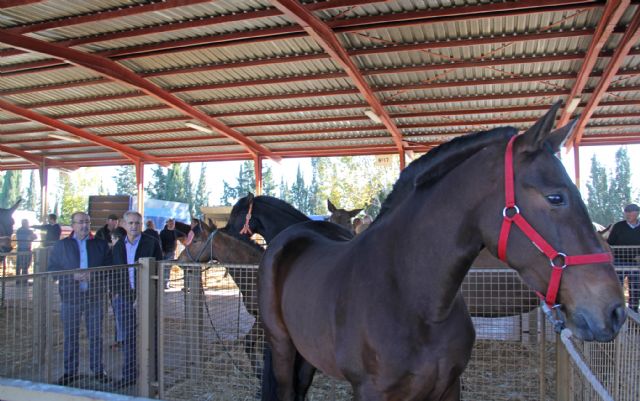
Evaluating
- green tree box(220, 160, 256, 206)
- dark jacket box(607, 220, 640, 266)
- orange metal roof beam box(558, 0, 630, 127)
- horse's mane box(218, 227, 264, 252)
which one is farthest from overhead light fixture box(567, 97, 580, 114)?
green tree box(220, 160, 256, 206)

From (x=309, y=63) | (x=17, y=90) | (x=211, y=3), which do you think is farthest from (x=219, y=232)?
(x=17, y=90)

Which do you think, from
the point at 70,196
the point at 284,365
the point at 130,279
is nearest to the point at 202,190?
the point at 70,196

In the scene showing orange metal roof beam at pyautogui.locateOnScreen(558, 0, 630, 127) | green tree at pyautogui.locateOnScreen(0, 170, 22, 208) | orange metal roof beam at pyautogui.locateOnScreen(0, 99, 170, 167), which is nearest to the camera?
orange metal roof beam at pyautogui.locateOnScreen(558, 0, 630, 127)

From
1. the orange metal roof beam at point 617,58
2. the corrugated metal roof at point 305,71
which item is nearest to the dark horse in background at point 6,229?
the corrugated metal roof at point 305,71

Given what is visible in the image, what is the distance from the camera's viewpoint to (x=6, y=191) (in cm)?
6569

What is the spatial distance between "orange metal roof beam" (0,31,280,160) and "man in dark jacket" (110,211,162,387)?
529cm

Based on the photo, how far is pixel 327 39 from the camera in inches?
327

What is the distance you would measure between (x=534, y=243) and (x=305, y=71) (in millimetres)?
9572

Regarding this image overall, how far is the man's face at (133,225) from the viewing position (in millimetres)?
5688

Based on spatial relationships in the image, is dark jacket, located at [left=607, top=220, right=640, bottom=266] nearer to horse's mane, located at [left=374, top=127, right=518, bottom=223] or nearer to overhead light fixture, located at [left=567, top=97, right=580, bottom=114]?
overhead light fixture, located at [left=567, top=97, right=580, bottom=114]

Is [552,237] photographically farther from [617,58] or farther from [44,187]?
[44,187]

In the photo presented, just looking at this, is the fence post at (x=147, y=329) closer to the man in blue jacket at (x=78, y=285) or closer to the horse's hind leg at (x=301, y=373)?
the man in blue jacket at (x=78, y=285)

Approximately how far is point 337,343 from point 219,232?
3165mm

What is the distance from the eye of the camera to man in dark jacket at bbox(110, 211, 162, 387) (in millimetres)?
4578
